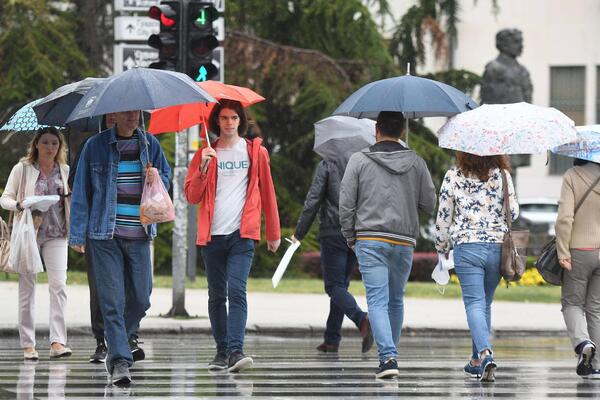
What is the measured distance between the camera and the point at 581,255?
10891mm

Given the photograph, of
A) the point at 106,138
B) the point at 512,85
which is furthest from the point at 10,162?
the point at 106,138

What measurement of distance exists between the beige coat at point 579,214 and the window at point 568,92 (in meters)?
34.0

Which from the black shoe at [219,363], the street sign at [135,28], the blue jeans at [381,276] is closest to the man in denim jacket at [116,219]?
the black shoe at [219,363]

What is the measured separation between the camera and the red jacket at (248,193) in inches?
418

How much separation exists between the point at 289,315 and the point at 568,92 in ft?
97.9

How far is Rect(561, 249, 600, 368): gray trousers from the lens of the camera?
10.9 meters

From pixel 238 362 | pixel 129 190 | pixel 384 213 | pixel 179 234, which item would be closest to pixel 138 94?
pixel 129 190

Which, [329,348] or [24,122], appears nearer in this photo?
[24,122]

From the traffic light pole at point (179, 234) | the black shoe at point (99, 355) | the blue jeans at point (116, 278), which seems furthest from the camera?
the traffic light pole at point (179, 234)

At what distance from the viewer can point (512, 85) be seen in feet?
80.9

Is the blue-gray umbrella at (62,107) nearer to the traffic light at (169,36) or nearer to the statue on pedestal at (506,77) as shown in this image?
the traffic light at (169,36)

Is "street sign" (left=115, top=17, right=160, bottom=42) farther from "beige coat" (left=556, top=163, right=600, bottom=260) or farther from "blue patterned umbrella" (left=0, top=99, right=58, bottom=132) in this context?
"beige coat" (left=556, top=163, right=600, bottom=260)

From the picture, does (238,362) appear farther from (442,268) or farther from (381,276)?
(442,268)

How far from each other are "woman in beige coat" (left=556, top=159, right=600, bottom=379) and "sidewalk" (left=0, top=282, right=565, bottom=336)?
15.8 ft
